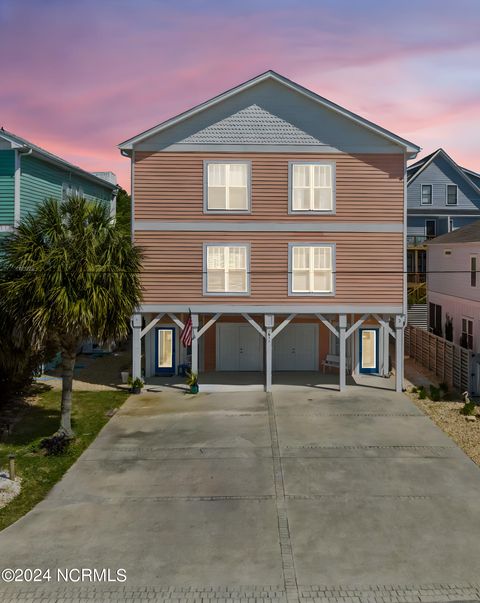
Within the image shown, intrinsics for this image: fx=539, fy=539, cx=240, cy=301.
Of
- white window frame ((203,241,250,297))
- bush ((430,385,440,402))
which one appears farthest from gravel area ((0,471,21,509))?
bush ((430,385,440,402))

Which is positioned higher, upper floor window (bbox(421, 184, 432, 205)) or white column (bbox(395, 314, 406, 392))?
upper floor window (bbox(421, 184, 432, 205))

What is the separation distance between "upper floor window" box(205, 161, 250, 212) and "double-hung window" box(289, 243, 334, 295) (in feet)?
10.1

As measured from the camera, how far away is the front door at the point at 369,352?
1033 inches

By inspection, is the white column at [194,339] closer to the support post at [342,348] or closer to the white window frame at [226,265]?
the white window frame at [226,265]

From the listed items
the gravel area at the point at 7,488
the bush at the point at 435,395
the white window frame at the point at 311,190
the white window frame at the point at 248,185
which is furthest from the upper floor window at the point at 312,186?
the gravel area at the point at 7,488

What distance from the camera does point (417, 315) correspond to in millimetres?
35938

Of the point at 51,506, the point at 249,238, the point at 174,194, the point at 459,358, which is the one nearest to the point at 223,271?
the point at 249,238

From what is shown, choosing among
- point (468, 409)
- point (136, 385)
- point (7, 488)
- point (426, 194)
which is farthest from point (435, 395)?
point (426, 194)

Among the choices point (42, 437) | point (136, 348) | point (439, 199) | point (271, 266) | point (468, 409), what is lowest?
point (42, 437)

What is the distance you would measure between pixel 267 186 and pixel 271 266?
11.1ft

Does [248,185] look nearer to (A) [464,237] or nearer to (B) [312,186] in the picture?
(B) [312,186]

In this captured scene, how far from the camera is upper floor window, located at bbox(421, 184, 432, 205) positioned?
44719 mm

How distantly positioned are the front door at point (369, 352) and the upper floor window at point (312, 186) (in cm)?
689

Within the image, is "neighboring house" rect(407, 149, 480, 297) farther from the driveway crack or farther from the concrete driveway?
the driveway crack
